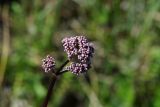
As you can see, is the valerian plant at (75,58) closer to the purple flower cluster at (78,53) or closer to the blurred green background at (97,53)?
the purple flower cluster at (78,53)

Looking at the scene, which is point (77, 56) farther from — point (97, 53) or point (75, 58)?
point (97, 53)

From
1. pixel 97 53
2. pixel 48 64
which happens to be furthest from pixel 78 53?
pixel 97 53

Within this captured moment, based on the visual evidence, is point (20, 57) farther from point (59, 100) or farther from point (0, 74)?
point (59, 100)

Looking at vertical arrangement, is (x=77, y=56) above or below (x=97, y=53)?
below

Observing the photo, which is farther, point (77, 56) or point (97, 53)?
point (97, 53)

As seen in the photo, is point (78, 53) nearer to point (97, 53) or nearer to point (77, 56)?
point (77, 56)
